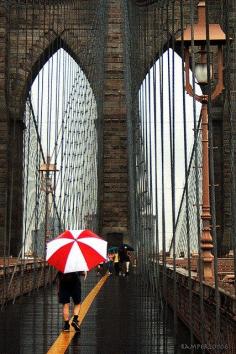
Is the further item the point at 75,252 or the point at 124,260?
the point at 124,260

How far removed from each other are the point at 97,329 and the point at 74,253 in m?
0.94

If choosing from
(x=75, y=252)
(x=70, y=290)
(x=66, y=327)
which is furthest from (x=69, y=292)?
(x=75, y=252)

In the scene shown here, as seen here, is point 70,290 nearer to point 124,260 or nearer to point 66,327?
point 66,327

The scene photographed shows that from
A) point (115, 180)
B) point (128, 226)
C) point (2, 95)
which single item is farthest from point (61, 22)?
point (128, 226)

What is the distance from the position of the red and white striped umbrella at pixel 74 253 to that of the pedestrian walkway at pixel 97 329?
1.91ft

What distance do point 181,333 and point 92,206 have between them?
701 inches

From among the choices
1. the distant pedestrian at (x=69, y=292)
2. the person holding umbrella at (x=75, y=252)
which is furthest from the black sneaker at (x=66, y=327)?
the person holding umbrella at (x=75, y=252)

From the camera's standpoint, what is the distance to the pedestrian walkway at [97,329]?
17.7 feet

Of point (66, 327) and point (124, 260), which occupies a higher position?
point (124, 260)

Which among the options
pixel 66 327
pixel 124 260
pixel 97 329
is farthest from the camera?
pixel 124 260

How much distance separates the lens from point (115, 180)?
26.1m

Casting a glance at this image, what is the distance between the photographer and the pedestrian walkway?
5.40 m

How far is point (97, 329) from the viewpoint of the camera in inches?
261

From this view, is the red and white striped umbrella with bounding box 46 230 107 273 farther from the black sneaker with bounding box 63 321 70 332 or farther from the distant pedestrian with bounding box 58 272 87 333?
the black sneaker with bounding box 63 321 70 332
